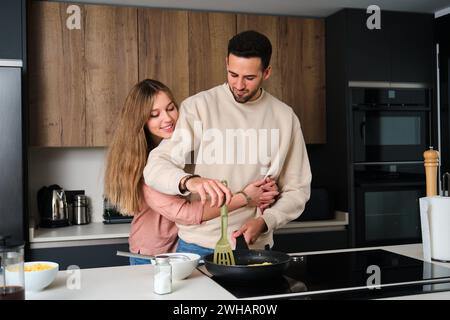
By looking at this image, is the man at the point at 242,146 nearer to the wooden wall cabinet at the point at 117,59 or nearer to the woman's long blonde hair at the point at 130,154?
the woman's long blonde hair at the point at 130,154

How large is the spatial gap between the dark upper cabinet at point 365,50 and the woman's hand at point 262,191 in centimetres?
185

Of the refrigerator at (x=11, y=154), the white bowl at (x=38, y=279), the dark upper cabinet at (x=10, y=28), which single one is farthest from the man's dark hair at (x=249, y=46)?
the dark upper cabinet at (x=10, y=28)

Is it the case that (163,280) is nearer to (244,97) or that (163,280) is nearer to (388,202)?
(244,97)

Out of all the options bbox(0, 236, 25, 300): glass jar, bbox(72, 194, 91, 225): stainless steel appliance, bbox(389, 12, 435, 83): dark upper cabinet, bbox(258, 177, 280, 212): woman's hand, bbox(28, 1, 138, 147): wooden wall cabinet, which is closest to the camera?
bbox(0, 236, 25, 300): glass jar

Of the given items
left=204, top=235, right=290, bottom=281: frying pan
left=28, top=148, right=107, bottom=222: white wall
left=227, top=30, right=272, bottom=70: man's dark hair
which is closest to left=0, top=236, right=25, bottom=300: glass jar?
left=204, top=235, right=290, bottom=281: frying pan

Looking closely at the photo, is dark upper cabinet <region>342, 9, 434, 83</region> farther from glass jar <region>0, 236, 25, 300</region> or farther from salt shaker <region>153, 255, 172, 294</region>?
glass jar <region>0, 236, 25, 300</region>

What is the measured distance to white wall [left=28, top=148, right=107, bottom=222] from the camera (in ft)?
11.5

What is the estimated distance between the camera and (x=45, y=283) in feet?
4.56

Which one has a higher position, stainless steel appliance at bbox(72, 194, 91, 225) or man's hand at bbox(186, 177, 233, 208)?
man's hand at bbox(186, 177, 233, 208)

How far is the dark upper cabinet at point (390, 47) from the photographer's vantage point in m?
3.49

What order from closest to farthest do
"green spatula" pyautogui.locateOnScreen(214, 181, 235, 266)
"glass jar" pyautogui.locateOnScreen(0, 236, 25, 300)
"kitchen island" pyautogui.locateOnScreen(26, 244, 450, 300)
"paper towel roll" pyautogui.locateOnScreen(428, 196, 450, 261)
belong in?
"glass jar" pyautogui.locateOnScreen(0, 236, 25, 300)
"kitchen island" pyautogui.locateOnScreen(26, 244, 450, 300)
"green spatula" pyautogui.locateOnScreen(214, 181, 235, 266)
"paper towel roll" pyautogui.locateOnScreen(428, 196, 450, 261)

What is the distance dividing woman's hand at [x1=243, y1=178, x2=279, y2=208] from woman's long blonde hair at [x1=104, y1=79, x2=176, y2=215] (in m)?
0.47

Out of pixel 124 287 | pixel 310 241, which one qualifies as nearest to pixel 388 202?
pixel 310 241

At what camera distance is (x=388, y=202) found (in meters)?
3.55
